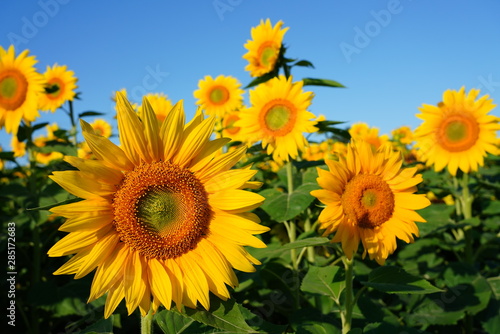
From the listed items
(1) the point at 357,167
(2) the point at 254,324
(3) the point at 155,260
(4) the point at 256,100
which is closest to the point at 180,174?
(3) the point at 155,260

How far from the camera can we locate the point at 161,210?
6.52ft

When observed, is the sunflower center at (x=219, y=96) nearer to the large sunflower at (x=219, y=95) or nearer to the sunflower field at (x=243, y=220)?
the large sunflower at (x=219, y=95)

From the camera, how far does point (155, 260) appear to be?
193cm

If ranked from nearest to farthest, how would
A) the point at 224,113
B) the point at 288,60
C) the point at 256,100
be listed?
the point at 256,100 < the point at 288,60 < the point at 224,113

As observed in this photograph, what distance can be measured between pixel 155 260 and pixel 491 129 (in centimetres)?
436

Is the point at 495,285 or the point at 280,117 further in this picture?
the point at 495,285

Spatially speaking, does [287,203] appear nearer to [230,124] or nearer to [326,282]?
[326,282]

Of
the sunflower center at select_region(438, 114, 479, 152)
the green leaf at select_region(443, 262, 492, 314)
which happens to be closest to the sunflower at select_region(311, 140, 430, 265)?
the green leaf at select_region(443, 262, 492, 314)

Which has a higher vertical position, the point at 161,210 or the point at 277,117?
the point at 277,117

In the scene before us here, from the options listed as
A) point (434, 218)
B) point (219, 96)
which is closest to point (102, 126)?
point (219, 96)

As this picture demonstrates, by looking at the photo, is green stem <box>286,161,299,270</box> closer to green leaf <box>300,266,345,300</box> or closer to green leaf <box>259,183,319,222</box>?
green leaf <box>259,183,319,222</box>

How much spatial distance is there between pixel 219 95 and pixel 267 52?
242 centimetres

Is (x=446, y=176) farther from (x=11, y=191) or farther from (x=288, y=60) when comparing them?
(x=11, y=191)

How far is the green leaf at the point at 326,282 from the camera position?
2.74 meters
